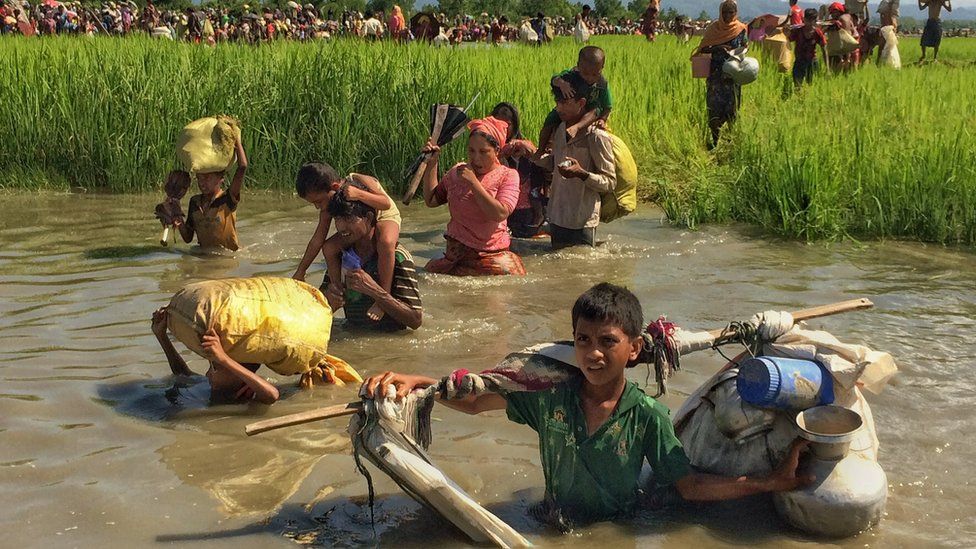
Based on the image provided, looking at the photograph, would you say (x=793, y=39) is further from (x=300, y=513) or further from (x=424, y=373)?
(x=300, y=513)

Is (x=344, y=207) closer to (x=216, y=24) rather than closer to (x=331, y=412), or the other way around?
(x=331, y=412)

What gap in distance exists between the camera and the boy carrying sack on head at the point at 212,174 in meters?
6.79

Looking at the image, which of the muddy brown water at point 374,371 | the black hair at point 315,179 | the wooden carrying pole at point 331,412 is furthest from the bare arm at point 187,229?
the wooden carrying pole at point 331,412

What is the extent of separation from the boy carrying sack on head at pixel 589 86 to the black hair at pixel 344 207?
2219 millimetres

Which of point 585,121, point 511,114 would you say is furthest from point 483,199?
point 511,114

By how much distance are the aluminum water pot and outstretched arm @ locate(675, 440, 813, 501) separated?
0.11ft

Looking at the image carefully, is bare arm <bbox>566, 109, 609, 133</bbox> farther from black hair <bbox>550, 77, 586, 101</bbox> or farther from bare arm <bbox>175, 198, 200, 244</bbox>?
bare arm <bbox>175, 198, 200, 244</bbox>

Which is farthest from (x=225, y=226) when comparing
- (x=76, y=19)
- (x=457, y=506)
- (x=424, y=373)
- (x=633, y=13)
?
(x=633, y=13)

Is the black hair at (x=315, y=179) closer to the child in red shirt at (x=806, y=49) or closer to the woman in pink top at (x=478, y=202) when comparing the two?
the woman in pink top at (x=478, y=202)

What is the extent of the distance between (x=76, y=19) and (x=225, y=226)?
1817 cm

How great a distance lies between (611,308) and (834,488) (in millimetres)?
879

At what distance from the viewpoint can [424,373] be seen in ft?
16.0

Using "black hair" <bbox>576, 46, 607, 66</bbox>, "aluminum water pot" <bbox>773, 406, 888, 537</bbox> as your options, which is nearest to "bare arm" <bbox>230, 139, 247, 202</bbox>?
"black hair" <bbox>576, 46, 607, 66</bbox>

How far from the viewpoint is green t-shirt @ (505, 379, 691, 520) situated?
10.4ft
